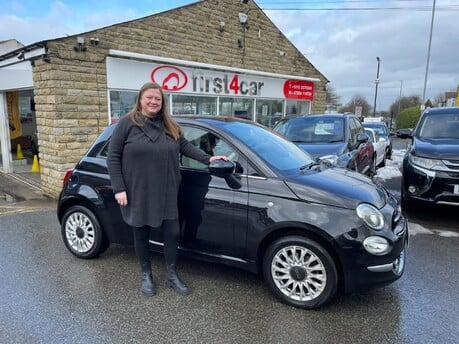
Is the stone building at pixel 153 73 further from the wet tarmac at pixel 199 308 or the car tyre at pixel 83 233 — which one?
the wet tarmac at pixel 199 308

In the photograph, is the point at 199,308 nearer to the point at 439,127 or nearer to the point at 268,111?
the point at 439,127

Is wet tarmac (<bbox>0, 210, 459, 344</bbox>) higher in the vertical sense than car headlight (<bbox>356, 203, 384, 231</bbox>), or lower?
lower

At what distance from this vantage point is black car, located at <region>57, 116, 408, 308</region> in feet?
9.47

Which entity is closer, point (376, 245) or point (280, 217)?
point (376, 245)

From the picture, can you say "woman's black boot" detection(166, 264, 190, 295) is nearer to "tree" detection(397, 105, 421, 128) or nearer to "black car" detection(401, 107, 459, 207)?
"black car" detection(401, 107, 459, 207)

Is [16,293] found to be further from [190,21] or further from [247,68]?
[247,68]

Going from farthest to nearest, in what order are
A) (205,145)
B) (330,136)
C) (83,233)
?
1. (330,136)
2. (83,233)
3. (205,145)

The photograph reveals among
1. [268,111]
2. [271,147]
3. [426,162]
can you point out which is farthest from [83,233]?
[268,111]

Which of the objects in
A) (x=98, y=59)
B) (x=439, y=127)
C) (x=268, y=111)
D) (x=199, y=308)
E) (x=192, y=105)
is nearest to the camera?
(x=199, y=308)

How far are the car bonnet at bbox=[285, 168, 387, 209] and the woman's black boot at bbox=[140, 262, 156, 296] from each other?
1.56m

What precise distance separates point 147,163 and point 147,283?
1183 millimetres

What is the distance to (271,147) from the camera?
11.9ft

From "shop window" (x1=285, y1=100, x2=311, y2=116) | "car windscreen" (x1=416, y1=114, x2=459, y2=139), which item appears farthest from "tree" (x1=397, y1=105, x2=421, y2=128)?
"car windscreen" (x1=416, y1=114, x2=459, y2=139)

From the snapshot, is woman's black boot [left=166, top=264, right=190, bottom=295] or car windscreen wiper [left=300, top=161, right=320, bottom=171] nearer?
woman's black boot [left=166, top=264, right=190, bottom=295]
